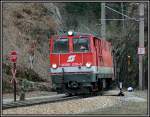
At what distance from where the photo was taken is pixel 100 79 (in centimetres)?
3127

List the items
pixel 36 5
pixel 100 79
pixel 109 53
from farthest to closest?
pixel 36 5, pixel 109 53, pixel 100 79

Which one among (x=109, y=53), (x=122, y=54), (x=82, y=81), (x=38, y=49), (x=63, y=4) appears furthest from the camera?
(x=63, y=4)

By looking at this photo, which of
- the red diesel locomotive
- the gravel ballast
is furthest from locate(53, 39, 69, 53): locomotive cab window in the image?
the gravel ballast

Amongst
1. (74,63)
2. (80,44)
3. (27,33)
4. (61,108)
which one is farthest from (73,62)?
→ (27,33)

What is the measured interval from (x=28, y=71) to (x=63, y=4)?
29.3 meters

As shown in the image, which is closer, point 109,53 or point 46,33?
point 109,53

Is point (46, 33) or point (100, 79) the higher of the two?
point (46, 33)

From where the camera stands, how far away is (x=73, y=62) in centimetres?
2897

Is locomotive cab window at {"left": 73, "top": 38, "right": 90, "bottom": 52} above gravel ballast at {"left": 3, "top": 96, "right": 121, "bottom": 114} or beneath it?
above

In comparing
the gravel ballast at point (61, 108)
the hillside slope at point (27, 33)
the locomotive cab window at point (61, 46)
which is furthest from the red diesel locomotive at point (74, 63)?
the gravel ballast at point (61, 108)

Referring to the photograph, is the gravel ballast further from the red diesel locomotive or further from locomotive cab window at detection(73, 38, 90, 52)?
locomotive cab window at detection(73, 38, 90, 52)

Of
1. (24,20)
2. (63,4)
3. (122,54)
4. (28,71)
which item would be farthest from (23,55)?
(63,4)

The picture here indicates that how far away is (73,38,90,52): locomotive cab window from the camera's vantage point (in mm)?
29250

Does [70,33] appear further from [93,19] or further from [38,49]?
[93,19]
